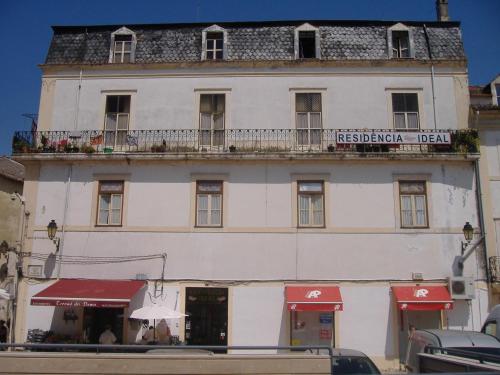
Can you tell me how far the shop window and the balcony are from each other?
18.5 feet

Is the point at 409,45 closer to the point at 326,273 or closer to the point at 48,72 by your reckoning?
the point at 326,273

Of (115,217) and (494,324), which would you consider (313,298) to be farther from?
(115,217)

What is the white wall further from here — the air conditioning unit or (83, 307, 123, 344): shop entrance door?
A: (83, 307, 123, 344): shop entrance door

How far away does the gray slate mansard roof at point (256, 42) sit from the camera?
66.6 feet

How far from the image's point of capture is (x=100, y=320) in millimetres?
18438

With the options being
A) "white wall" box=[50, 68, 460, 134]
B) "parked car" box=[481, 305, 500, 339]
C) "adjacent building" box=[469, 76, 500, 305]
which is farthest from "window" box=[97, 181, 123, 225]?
"adjacent building" box=[469, 76, 500, 305]

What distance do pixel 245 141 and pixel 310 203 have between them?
3.39 meters

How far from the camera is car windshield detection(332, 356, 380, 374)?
31.7 feet

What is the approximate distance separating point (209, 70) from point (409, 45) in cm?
785

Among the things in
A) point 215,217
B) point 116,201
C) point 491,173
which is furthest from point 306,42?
point 116,201

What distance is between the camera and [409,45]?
20.4 meters

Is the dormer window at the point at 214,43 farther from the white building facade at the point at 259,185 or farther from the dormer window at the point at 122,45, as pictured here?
the dormer window at the point at 122,45

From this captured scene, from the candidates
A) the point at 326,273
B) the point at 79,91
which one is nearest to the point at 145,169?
the point at 79,91

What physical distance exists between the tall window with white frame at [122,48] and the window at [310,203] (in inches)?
342
